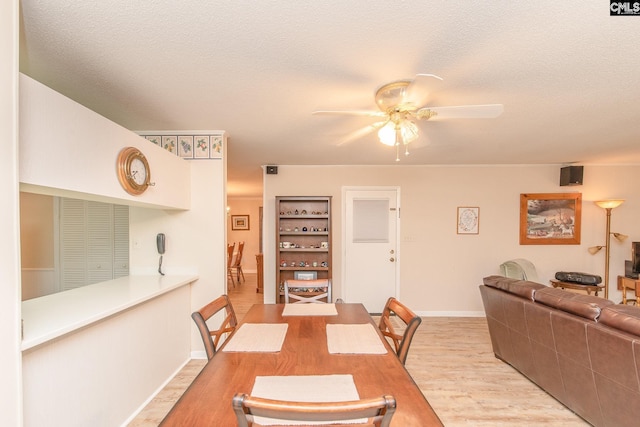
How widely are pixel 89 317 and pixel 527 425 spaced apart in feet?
9.23

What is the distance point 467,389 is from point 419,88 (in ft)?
7.87

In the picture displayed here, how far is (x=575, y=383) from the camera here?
76.6 inches

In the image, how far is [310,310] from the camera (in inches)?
80.3

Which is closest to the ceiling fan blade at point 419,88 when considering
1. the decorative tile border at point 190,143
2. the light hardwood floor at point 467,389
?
the decorative tile border at point 190,143

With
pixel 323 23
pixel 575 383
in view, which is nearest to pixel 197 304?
pixel 323 23

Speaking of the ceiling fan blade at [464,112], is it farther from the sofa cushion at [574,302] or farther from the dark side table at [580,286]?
the dark side table at [580,286]

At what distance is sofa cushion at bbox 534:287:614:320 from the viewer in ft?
5.86

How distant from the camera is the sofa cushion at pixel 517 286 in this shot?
91.2 inches

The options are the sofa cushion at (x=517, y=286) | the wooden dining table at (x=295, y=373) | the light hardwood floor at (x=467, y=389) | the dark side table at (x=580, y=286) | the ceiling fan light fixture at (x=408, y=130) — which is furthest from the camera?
the dark side table at (x=580, y=286)

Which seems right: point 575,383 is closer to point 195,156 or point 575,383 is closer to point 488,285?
point 488,285

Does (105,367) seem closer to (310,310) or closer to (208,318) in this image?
(208,318)

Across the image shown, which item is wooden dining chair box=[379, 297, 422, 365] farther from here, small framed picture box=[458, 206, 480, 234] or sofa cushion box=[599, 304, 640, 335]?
small framed picture box=[458, 206, 480, 234]

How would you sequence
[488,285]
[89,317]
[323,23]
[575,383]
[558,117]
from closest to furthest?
[323,23] < [89,317] < [575,383] < [558,117] < [488,285]

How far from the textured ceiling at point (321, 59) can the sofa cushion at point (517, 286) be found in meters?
1.40
